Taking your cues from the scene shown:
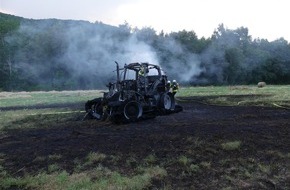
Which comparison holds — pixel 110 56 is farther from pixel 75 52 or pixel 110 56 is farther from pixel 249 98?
pixel 249 98

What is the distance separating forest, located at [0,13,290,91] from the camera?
3239 cm

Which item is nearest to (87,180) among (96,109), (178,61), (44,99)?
(96,109)

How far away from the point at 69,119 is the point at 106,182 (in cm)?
1055

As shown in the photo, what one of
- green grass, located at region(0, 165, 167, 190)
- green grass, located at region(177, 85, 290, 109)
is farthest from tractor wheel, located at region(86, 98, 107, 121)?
green grass, located at region(177, 85, 290, 109)

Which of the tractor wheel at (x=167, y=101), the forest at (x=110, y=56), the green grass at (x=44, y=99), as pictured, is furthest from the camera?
the forest at (x=110, y=56)

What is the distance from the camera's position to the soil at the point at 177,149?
8031mm

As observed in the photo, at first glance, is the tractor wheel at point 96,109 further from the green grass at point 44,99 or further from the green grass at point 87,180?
the green grass at point 44,99

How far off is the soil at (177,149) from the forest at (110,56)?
14029mm

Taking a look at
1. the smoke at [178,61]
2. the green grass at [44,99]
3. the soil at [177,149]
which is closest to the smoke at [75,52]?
the green grass at [44,99]

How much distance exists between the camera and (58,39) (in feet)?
143

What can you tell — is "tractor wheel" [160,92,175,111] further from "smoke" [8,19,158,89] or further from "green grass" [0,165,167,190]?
"green grass" [0,165,167,190]

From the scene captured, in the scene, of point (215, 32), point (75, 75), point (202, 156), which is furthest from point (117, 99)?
point (215, 32)

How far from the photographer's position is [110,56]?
105 feet

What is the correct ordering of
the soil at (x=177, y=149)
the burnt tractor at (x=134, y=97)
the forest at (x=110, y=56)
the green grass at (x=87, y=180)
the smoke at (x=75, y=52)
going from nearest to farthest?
the green grass at (x=87, y=180) → the soil at (x=177, y=149) → the burnt tractor at (x=134, y=97) → the smoke at (x=75, y=52) → the forest at (x=110, y=56)
